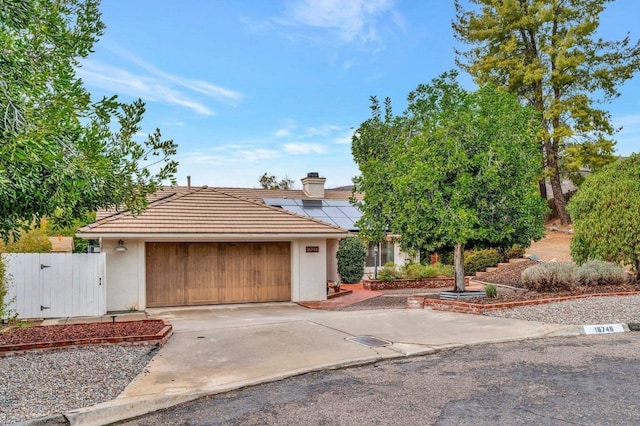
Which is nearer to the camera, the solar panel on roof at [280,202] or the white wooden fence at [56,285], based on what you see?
the white wooden fence at [56,285]

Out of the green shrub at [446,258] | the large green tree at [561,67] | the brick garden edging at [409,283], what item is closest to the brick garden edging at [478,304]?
the brick garden edging at [409,283]

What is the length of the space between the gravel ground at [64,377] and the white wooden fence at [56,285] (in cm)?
457

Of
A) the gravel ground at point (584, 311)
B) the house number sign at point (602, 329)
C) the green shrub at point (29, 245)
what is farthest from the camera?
the green shrub at point (29, 245)

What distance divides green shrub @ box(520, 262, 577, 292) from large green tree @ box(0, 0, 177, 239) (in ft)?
37.7

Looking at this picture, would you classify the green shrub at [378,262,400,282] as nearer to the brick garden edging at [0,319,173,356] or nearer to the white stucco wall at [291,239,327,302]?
the white stucco wall at [291,239,327,302]

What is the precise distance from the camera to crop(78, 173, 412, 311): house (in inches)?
561

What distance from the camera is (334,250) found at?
2156cm

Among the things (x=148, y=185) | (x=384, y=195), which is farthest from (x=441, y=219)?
(x=148, y=185)

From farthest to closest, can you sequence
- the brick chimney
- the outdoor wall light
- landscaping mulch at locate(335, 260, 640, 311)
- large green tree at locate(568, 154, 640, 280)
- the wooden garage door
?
the brick chimney → the wooden garage door → large green tree at locate(568, 154, 640, 280) → the outdoor wall light → landscaping mulch at locate(335, 260, 640, 311)

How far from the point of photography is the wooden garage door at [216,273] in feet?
49.2

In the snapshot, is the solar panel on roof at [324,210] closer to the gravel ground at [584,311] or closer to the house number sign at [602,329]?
the gravel ground at [584,311]

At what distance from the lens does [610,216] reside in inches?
580

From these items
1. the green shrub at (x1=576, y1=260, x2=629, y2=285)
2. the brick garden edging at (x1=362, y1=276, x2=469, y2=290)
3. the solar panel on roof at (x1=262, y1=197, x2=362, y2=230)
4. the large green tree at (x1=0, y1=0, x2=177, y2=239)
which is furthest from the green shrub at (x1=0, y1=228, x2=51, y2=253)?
the green shrub at (x1=576, y1=260, x2=629, y2=285)

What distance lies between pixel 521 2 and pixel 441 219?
79.1ft
